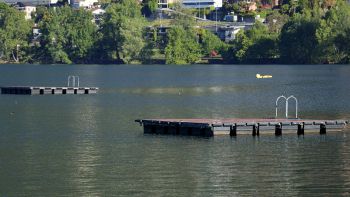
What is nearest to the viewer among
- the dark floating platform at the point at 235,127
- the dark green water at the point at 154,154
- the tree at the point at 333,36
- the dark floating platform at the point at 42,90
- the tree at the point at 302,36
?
the dark green water at the point at 154,154

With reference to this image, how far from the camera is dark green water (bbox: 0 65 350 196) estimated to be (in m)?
44.9

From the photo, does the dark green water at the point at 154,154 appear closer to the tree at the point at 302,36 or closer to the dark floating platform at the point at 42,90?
the dark floating platform at the point at 42,90

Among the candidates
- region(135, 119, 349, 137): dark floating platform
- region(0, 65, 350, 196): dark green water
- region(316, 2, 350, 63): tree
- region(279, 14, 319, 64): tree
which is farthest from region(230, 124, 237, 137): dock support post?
region(279, 14, 319, 64): tree

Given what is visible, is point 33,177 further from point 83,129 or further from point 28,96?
point 28,96

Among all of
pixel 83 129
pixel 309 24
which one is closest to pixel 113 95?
pixel 83 129

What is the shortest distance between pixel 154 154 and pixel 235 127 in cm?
799

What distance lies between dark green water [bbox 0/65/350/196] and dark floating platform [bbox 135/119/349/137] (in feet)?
3.35

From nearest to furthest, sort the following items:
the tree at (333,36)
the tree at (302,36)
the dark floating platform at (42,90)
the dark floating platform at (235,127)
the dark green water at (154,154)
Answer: the dark green water at (154,154) < the dark floating platform at (235,127) < the dark floating platform at (42,90) < the tree at (333,36) < the tree at (302,36)

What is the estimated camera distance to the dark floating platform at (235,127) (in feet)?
200

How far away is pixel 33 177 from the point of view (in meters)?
47.2

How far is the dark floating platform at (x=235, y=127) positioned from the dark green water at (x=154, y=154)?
102cm

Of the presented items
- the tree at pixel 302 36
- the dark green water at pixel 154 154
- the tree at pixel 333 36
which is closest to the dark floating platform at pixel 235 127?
the dark green water at pixel 154 154

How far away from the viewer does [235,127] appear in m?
61.0

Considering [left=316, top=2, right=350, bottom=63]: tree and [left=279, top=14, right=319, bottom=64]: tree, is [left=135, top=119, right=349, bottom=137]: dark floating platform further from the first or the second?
[left=279, top=14, right=319, bottom=64]: tree
